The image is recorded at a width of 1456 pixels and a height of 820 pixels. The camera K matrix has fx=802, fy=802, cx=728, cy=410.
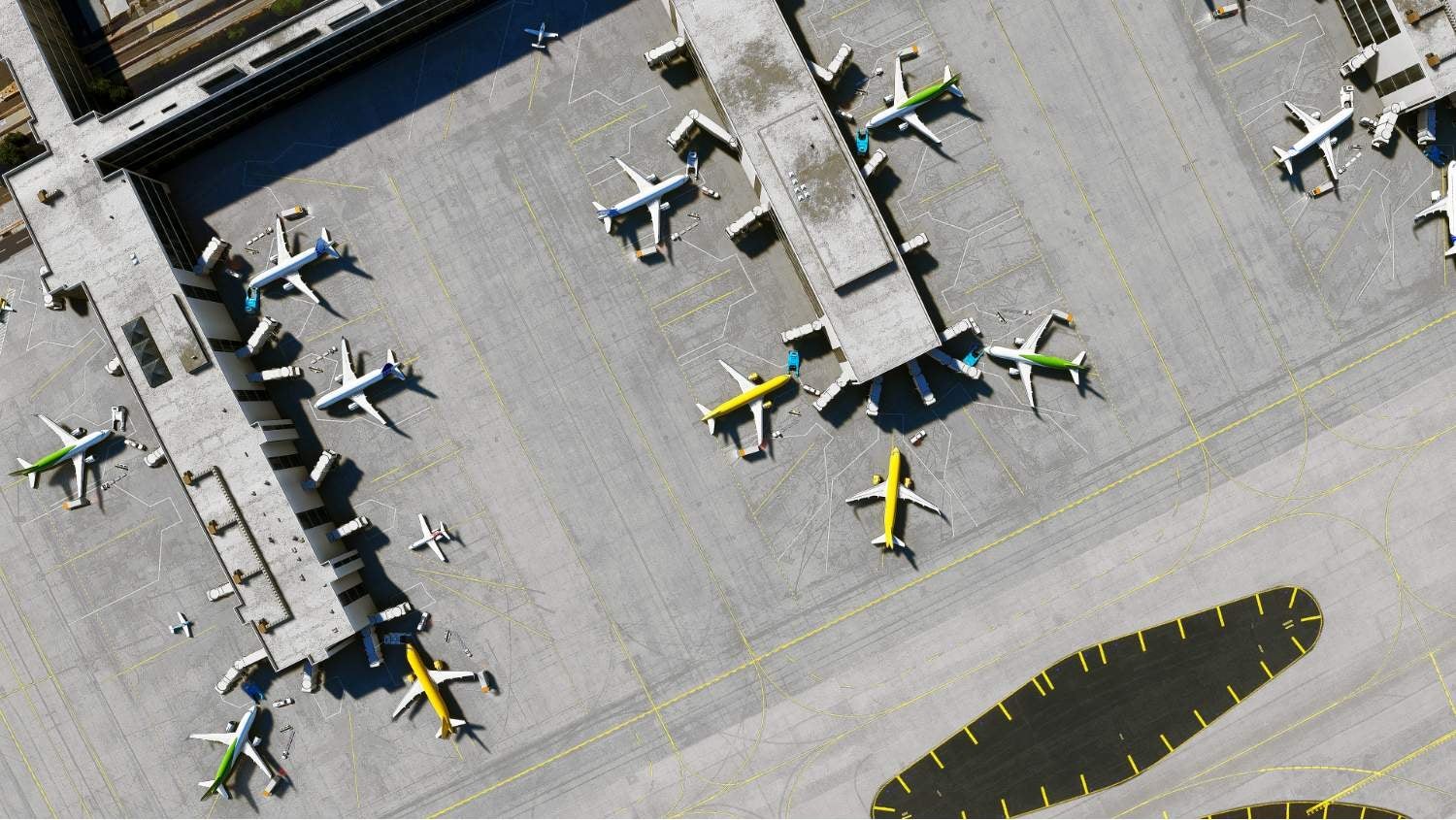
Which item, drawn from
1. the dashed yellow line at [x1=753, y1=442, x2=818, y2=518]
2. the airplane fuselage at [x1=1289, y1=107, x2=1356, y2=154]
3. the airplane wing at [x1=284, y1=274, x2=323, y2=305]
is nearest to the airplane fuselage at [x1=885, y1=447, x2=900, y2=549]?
the dashed yellow line at [x1=753, y1=442, x2=818, y2=518]

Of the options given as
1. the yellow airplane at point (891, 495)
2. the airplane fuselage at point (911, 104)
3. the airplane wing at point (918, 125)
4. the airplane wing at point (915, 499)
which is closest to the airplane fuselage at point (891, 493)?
the yellow airplane at point (891, 495)

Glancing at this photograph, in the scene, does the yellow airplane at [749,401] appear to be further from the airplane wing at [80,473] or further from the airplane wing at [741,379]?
the airplane wing at [80,473]

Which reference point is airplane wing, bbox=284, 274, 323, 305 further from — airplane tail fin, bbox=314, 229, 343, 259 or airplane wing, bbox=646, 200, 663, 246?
airplane wing, bbox=646, 200, 663, 246

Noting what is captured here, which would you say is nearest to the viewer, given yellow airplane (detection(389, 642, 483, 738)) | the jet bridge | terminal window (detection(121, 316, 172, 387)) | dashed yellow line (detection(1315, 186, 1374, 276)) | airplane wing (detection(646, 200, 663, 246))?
terminal window (detection(121, 316, 172, 387))

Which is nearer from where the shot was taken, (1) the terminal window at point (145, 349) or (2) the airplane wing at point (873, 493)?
(1) the terminal window at point (145, 349)

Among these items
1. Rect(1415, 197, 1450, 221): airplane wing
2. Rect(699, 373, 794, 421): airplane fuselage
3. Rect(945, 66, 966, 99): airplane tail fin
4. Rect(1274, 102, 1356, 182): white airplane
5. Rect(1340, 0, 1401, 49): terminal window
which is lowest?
Rect(1415, 197, 1450, 221): airplane wing

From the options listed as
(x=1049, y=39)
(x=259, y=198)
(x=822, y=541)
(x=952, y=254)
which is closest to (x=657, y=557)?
(x=822, y=541)

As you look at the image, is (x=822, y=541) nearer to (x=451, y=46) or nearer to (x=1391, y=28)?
(x=451, y=46)
